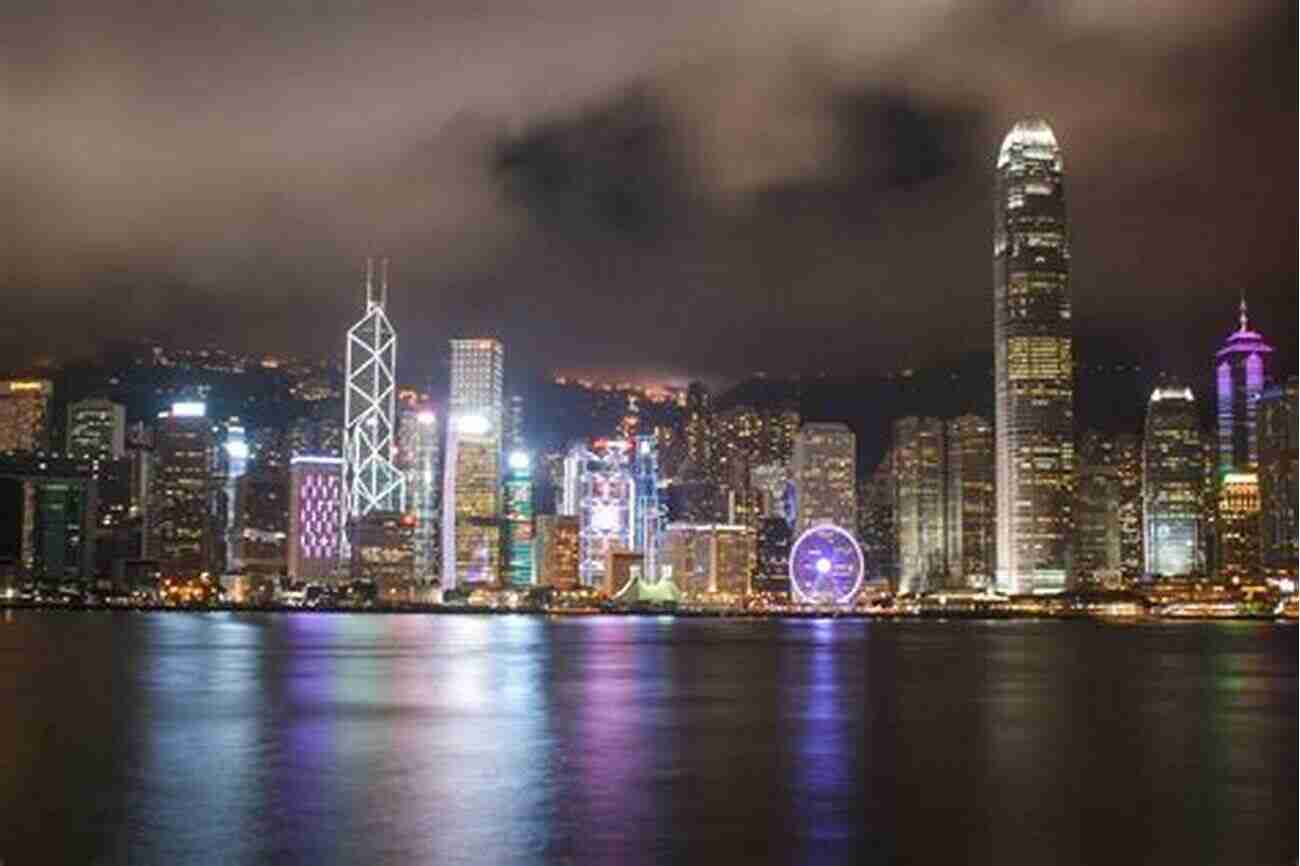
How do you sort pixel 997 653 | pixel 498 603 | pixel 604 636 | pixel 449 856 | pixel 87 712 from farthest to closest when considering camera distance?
pixel 498 603 < pixel 604 636 < pixel 997 653 < pixel 87 712 < pixel 449 856

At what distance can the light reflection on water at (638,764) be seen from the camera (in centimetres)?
1806

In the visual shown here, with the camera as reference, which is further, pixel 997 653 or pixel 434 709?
pixel 997 653

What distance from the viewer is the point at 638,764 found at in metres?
24.7

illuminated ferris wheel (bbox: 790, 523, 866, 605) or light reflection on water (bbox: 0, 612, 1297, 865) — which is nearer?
light reflection on water (bbox: 0, 612, 1297, 865)

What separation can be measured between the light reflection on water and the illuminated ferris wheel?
80.0 meters

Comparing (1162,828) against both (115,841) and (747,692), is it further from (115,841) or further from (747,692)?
(747,692)

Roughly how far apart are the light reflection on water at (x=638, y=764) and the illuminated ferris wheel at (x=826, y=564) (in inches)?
3149

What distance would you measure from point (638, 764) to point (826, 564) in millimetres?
108726

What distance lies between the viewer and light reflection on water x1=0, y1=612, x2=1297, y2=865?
59.3 ft

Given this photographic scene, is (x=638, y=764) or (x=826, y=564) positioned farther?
(x=826, y=564)

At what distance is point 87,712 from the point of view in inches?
1315

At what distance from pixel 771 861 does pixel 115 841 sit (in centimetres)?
691

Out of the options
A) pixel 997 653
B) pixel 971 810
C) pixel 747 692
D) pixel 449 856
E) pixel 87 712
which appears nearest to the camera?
pixel 449 856

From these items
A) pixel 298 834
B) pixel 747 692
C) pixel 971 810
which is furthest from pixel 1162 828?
pixel 747 692
